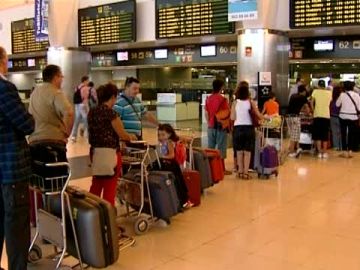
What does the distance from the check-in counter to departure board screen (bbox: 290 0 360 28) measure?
8250mm

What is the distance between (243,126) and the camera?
697 cm

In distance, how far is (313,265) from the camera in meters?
3.76

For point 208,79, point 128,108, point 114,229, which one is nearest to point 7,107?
point 114,229

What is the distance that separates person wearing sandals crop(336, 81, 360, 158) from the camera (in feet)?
29.6

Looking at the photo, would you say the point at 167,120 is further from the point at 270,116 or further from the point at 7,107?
the point at 7,107

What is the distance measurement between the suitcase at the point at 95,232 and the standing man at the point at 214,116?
157 inches

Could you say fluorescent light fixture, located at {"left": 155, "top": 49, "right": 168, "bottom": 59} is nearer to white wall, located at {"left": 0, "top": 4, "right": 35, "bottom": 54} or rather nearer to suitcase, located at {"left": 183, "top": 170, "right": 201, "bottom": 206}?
white wall, located at {"left": 0, "top": 4, "right": 35, "bottom": 54}

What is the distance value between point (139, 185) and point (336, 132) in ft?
20.5

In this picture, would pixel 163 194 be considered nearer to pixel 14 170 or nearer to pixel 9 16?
pixel 14 170

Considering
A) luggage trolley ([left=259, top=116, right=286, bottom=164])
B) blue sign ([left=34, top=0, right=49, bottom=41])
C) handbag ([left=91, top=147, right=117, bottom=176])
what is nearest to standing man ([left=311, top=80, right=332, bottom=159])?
luggage trolley ([left=259, top=116, right=286, bottom=164])

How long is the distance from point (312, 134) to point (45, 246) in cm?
647

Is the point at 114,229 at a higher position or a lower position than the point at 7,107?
lower

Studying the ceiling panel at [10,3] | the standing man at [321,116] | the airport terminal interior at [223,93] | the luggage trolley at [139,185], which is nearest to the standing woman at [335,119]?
the airport terminal interior at [223,93]

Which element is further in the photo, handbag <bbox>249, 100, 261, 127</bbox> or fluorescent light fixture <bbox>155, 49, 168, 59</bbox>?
fluorescent light fixture <bbox>155, 49, 168, 59</bbox>
